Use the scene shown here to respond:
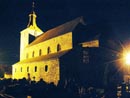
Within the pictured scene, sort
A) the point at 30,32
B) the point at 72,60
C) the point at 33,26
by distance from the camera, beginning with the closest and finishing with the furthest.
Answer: the point at 72,60
the point at 30,32
the point at 33,26

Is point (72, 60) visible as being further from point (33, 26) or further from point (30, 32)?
point (33, 26)

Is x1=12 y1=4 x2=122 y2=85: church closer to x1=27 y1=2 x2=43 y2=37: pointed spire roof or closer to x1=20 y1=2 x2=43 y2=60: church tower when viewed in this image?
x1=20 y1=2 x2=43 y2=60: church tower

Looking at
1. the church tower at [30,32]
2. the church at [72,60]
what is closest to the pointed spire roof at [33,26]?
the church tower at [30,32]

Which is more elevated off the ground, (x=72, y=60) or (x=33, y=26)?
(x=33, y=26)

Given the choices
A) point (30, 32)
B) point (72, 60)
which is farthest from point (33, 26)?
point (72, 60)

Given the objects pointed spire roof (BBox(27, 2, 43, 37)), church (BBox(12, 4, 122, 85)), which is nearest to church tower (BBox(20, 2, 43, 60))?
pointed spire roof (BBox(27, 2, 43, 37))

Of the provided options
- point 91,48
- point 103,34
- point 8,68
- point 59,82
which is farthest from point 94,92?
point 8,68

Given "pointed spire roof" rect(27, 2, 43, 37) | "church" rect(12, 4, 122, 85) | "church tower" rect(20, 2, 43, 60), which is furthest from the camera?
"pointed spire roof" rect(27, 2, 43, 37)

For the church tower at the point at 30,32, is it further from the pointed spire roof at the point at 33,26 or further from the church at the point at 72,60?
the church at the point at 72,60

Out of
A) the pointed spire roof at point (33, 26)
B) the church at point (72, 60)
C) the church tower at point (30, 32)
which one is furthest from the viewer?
the pointed spire roof at point (33, 26)

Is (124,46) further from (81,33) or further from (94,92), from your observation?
(94,92)

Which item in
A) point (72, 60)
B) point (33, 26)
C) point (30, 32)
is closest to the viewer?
point (72, 60)

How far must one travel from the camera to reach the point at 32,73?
41750mm

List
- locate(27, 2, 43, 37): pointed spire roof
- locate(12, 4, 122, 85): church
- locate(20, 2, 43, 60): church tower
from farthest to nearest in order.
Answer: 1. locate(27, 2, 43, 37): pointed spire roof
2. locate(20, 2, 43, 60): church tower
3. locate(12, 4, 122, 85): church
